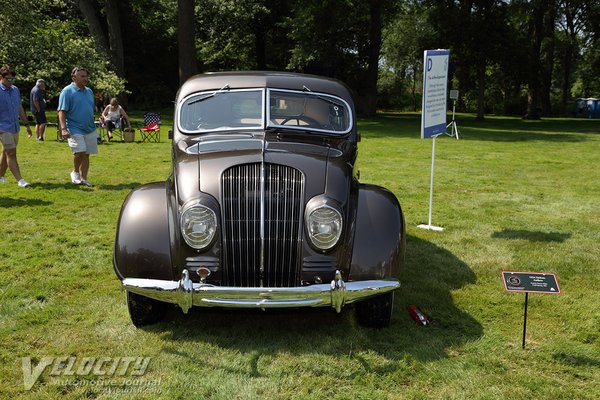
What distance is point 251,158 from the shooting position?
390 centimetres

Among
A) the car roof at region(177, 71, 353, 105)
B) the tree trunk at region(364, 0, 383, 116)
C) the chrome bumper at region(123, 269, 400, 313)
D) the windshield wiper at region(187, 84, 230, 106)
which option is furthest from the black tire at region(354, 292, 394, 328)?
the tree trunk at region(364, 0, 383, 116)

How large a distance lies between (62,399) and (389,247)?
2.38 metres

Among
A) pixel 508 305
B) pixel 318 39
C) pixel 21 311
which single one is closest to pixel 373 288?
pixel 508 305

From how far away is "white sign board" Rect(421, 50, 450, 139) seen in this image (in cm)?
669

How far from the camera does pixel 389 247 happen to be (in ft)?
12.5

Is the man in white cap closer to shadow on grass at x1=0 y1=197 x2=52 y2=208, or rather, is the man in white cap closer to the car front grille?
shadow on grass at x1=0 y1=197 x2=52 y2=208

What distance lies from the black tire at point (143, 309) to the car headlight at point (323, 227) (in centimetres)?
136

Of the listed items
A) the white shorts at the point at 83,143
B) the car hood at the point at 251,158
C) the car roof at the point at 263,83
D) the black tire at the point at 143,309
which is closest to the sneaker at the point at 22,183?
the white shorts at the point at 83,143

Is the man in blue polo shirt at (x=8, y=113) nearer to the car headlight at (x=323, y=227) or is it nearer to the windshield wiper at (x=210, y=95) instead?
the windshield wiper at (x=210, y=95)

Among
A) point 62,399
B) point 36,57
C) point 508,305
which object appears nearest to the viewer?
point 62,399

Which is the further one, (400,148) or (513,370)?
(400,148)

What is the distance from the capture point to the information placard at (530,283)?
3537 mm

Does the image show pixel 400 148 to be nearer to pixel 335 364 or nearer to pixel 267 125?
pixel 267 125

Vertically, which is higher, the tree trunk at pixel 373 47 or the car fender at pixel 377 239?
Result: the tree trunk at pixel 373 47
